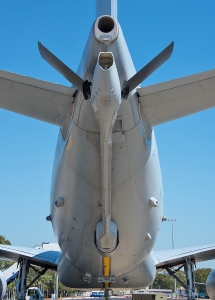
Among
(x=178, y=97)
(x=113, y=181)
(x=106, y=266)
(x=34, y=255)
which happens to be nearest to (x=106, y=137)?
(x=178, y=97)

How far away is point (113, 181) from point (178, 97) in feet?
7.52

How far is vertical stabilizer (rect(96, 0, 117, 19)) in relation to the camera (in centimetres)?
555

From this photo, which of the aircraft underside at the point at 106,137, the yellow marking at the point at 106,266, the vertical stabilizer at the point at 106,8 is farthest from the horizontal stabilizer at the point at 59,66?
the yellow marking at the point at 106,266

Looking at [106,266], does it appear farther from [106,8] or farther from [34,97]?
[106,8]

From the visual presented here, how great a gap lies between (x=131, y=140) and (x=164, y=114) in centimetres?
78

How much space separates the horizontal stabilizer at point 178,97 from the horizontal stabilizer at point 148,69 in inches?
27.6

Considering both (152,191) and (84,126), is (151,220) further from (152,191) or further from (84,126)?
(84,126)

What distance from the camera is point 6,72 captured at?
19.0 feet

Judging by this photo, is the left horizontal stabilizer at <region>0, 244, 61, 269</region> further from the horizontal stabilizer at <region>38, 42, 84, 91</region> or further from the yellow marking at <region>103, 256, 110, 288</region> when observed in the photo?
the horizontal stabilizer at <region>38, 42, 84, 91</region>

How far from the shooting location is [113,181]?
7516 mm

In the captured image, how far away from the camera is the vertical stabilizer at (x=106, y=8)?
555 cm

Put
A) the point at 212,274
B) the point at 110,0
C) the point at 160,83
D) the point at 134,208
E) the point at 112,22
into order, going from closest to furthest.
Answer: the point at 112,22
the point at 110,0
the point at 160,83
the point at 134,208
the point at 212,274

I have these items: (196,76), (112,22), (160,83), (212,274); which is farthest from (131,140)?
(212,274)

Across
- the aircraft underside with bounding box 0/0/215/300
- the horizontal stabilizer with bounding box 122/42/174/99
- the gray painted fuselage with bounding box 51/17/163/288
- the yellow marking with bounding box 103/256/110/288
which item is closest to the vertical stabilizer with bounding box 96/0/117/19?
the aircraft underside with bounding box 0/0/215/300
